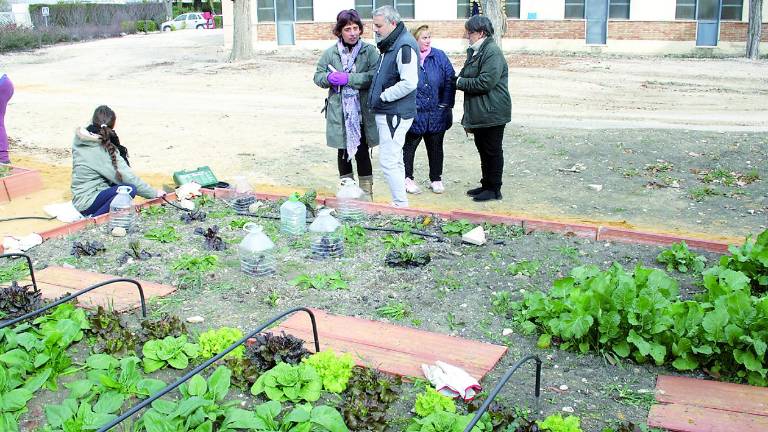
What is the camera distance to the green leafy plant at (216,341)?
152 inches

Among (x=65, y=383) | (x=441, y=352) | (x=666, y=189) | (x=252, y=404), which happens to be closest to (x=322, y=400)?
(x=252, y=404)

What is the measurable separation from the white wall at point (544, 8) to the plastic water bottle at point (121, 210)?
72.6ft

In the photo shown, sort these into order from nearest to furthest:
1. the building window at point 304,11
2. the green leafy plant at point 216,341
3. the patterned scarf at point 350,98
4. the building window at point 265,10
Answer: the green leafy plant at point 216,341, the patterned scarf at point 350,98, the building window at point 304,11, the building window at point 265,10

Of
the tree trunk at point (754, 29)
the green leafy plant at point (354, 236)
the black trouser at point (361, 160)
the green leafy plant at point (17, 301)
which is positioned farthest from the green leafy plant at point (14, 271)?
the tree trunk at point (754, 29)

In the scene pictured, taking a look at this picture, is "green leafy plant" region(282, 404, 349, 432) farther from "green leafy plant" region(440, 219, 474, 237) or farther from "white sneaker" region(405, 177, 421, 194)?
"white sneaker" region(405, 177, 421, 194)

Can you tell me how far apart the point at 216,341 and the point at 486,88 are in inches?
155

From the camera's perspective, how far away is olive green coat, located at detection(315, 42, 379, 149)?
6927 millimetres

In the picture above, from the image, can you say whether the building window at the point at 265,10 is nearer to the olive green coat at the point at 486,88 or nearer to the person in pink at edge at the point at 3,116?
the person in pink at edge at the point at 3,116

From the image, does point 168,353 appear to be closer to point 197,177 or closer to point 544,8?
point 197,177

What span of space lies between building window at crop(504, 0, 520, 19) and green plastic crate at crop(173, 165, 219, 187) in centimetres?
2095

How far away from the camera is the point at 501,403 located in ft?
11.1

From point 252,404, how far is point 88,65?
24.9m

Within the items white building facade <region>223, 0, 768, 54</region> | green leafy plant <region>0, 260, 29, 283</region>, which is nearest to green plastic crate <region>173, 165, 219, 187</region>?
green leafy plant <region>0, 260, 29, 283</region>

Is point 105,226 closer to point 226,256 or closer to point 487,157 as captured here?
point 226,256
